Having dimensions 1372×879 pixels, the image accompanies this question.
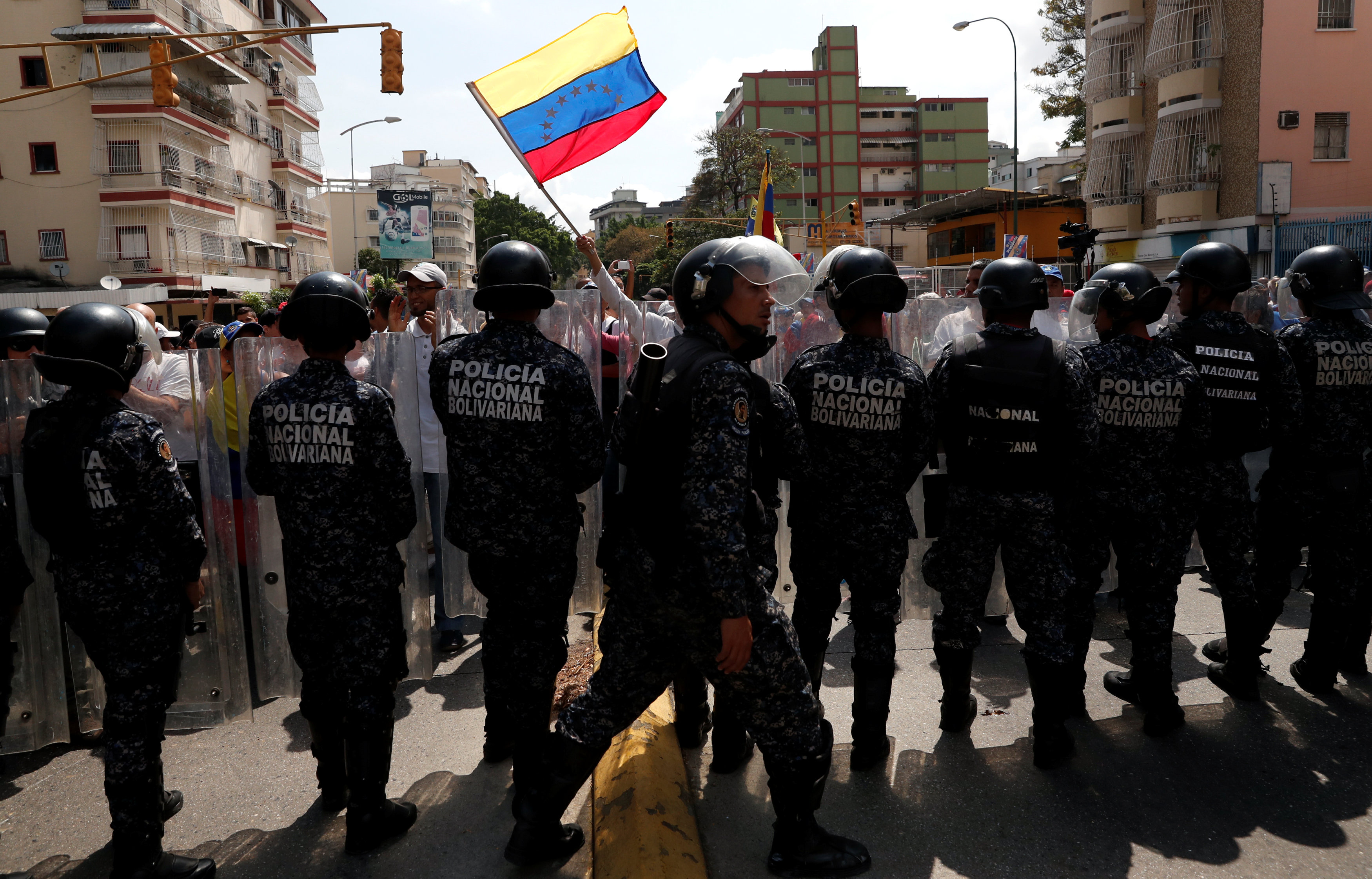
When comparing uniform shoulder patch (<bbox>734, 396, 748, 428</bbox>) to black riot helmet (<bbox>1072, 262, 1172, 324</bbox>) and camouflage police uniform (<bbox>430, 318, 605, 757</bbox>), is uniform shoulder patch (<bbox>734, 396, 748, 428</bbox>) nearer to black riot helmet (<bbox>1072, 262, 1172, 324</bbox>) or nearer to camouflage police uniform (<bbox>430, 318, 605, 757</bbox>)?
camouflage police uniform (<bbox>430, 318, 605, 757</bbox>)

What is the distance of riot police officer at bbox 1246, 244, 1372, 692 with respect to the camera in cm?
450

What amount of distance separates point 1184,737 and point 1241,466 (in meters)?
1.34

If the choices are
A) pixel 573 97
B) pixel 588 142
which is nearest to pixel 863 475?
pixel 588 142

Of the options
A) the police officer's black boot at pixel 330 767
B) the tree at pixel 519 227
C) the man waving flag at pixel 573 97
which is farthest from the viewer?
the tree at pixel 519 227

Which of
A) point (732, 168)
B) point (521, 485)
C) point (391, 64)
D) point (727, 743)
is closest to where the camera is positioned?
point (521, 485)

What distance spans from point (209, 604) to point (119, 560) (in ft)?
3.32

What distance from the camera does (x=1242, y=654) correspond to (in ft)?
14.6

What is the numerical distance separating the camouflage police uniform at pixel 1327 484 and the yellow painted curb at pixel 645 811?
302 cm

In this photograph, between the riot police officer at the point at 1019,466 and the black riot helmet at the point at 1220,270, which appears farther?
the black riot helmet at the point at 1220,270

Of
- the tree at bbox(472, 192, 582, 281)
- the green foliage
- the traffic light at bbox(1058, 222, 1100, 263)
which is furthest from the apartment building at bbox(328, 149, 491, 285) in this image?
the traffic light at bbox(1058, 222, 1100, 263)

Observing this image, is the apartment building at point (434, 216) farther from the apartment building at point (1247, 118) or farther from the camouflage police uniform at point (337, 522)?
the camouflage police uniform at point (337, 522)

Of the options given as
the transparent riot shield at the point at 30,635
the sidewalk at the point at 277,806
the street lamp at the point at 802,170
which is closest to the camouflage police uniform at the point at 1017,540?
the sidewalk at the point at 277,806

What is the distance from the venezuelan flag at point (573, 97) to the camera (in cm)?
553

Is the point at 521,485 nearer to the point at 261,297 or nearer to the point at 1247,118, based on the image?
the point at 1247,118
